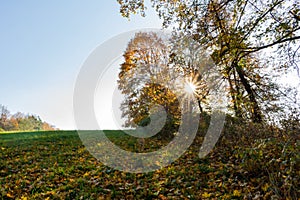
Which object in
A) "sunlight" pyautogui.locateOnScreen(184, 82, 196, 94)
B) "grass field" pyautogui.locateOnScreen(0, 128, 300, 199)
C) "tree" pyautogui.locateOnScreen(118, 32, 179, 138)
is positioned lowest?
"grass field" pyautogui.locateOnScreen(0, 128, 300, 199)

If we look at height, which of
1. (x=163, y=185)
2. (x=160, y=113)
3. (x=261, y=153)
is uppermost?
(x=160, y=113)

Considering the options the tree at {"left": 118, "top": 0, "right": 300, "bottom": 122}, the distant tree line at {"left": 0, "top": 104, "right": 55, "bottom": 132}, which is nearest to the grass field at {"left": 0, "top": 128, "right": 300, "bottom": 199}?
the tree at {"left": 118, "top": 0, "right": 300, "bottom": 122}

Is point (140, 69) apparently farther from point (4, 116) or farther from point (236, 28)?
point (4, 116)

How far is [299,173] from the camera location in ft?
11.5

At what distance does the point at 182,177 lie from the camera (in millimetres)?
5074

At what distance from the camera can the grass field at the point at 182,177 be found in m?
3.80

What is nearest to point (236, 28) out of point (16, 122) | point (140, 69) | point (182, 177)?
point (182, 177)

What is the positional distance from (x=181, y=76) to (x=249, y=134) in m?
5.39

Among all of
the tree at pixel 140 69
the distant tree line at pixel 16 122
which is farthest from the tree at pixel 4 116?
the tree at pixel 140 69

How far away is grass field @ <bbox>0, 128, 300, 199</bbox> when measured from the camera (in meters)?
3.80

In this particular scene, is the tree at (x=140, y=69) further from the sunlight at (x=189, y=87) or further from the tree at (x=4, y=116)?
the tree at (x=4, y=116)

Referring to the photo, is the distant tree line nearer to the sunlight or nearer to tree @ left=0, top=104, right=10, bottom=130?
tree @ left=0, top=104, right=10, bottom=130

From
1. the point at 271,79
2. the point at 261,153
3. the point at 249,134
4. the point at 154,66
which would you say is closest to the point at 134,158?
the point at 249,134

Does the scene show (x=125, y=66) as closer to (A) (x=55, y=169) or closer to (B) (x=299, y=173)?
(A) (x=55, y=169)
